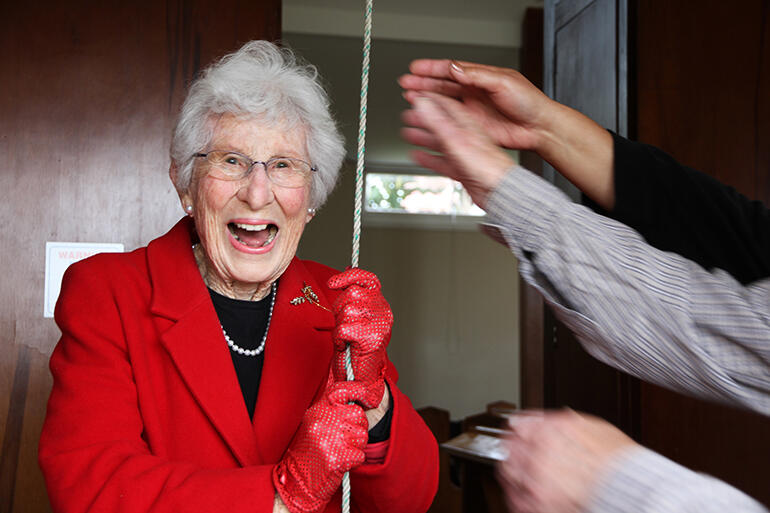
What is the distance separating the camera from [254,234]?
1396 millimetres

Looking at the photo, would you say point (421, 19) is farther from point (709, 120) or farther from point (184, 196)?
point (184, 196)

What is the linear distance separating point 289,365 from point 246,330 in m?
0.13

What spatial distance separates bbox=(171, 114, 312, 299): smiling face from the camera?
132 centimetres

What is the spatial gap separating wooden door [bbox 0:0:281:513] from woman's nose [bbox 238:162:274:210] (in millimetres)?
1021

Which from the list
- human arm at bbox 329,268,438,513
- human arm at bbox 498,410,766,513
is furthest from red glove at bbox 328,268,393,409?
human arm at bbox 498,410,766,513

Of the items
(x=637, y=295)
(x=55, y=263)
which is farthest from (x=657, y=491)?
(x=55, y=263)

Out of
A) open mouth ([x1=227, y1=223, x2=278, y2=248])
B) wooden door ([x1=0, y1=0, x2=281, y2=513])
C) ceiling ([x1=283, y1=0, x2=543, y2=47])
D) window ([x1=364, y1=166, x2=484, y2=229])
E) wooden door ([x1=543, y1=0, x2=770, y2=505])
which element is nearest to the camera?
open mouth ([x1=227, y1=223, x2=278, y2=248])

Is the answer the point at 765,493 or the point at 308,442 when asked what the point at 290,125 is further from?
the point at 765,493

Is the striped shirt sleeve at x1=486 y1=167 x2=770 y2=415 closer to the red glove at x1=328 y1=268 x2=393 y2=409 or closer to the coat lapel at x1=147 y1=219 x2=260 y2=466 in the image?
the red glove at x1=328 y1=268 x2=393 y2=409

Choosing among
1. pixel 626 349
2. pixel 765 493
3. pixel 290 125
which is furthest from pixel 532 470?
pixel 765 493

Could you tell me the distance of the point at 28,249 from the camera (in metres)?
2.15

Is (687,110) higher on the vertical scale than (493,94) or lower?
higher

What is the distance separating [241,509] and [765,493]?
2113mm

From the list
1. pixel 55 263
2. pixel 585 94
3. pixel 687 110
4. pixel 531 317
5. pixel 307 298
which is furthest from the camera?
pixel 531 317
